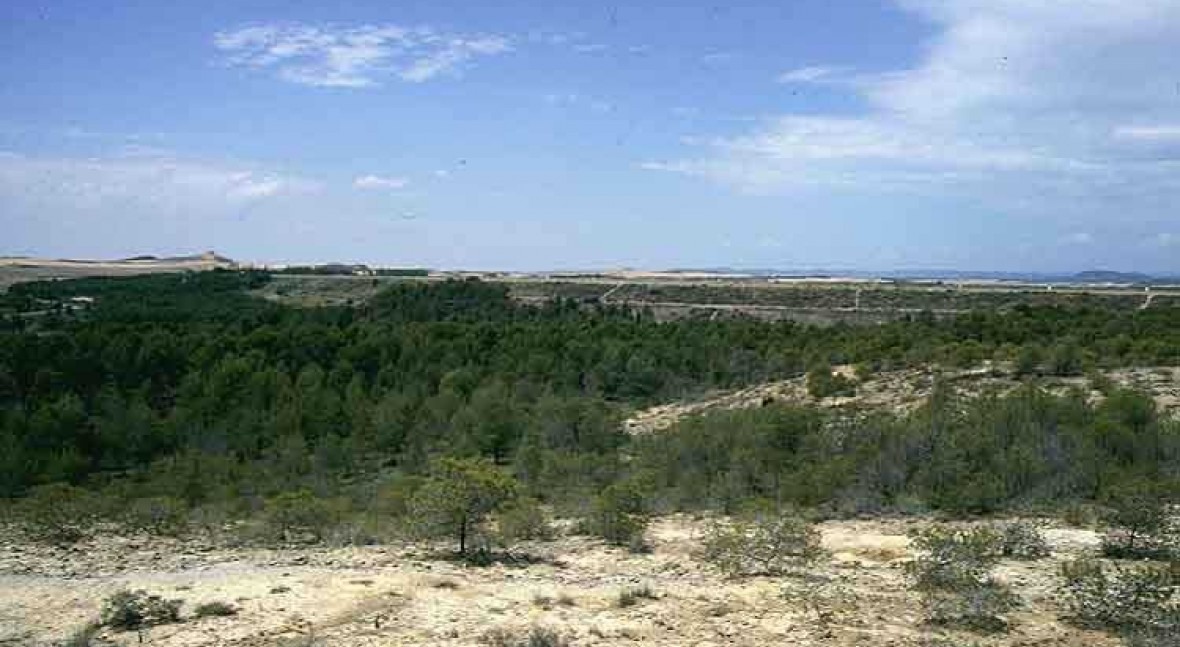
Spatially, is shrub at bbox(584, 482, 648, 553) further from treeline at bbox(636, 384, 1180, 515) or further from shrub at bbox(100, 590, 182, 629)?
shrub at bbox(100, 590, 182, 629)

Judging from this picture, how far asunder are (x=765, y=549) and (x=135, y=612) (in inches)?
357

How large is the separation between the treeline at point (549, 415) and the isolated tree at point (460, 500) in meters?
4.41

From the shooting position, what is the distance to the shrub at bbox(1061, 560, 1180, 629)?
10703 millimetres

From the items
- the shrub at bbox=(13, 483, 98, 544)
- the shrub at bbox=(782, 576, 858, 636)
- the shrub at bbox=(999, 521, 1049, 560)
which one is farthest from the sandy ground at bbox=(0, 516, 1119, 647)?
the shrub at bbox=(13, 483, 98, 544)

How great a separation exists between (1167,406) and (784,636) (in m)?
18.8

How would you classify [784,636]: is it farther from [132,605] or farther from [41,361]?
[41,361]

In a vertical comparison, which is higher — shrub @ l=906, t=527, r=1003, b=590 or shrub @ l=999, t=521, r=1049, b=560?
shrub @ l=906, t=527, r=1003, b=590

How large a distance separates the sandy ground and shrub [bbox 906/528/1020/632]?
27 cm

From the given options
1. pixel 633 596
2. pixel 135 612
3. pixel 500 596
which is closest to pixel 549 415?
pixel 500 596

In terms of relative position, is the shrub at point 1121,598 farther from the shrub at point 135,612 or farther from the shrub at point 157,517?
the shrub at point 157,517

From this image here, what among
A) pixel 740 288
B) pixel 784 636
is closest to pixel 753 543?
pixel 784 636

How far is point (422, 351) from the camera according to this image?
47219 mm

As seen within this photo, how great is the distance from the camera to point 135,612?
1176cm

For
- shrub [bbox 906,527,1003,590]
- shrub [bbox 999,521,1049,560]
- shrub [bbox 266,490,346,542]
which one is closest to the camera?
shrub [bbox 906,527,1003,590]
